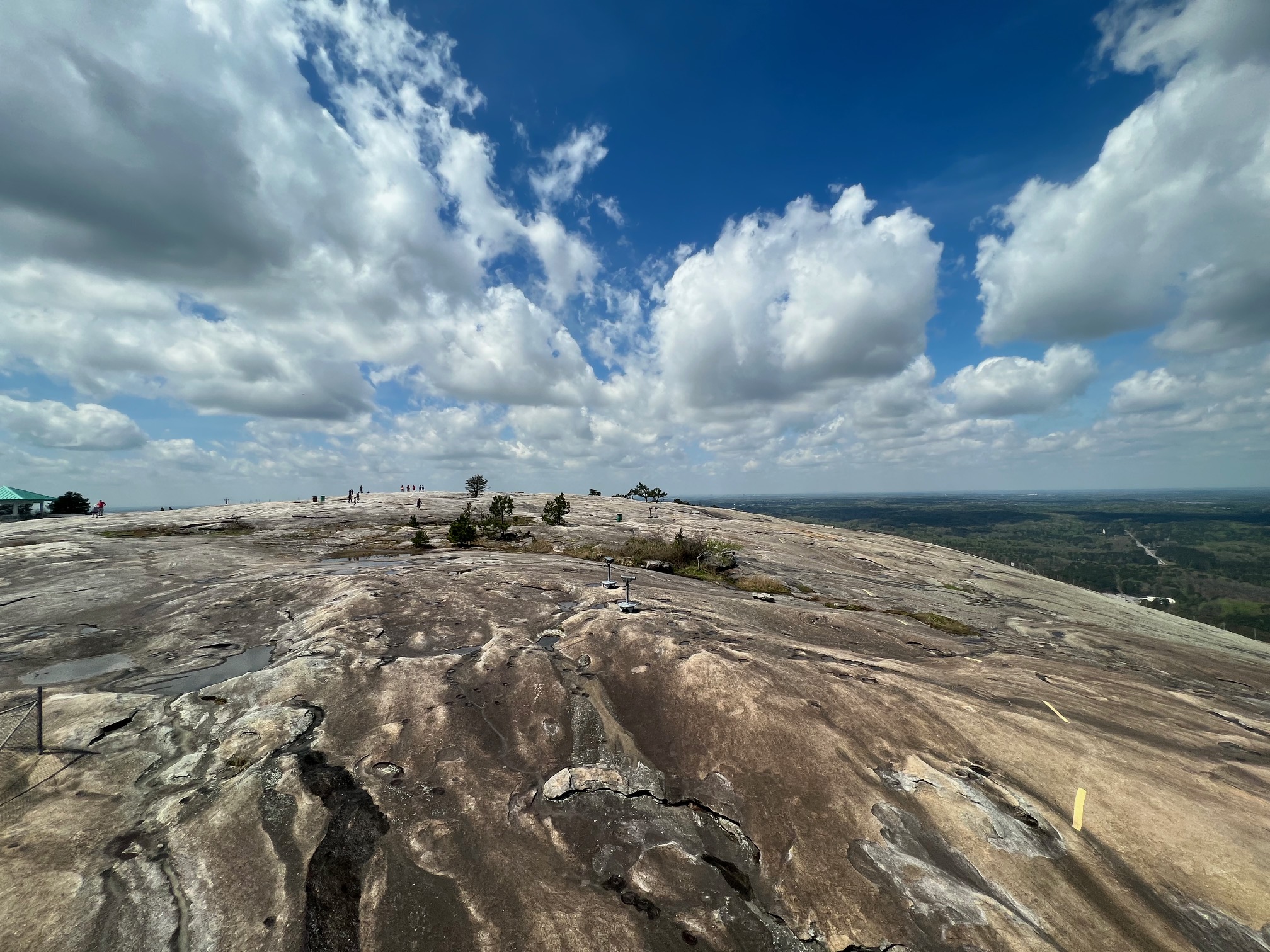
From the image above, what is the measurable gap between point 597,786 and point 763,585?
1228 inches

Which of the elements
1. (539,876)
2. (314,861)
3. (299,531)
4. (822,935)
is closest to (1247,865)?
(822,935)

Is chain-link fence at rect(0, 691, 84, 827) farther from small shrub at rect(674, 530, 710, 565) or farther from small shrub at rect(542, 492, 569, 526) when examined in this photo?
small shrub at rect(542, 492, 569, 526)

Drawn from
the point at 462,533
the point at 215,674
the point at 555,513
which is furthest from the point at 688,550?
the point at 215,674

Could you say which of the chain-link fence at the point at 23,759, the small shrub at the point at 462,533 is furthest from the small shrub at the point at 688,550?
the chain-link fence at the point at 23,759

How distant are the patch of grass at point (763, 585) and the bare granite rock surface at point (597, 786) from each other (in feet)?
45.9

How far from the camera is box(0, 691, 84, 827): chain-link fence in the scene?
1106cm

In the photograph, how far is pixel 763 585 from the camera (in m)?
41.3

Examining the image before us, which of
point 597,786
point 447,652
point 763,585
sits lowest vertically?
point 597,786

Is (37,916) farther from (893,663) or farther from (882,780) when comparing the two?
(893,663)

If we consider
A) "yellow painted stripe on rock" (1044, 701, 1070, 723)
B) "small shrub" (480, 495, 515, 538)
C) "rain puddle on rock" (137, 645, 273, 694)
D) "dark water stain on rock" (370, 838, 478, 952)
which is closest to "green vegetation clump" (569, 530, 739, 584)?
"small shrub" (480, 495, 515, 538)

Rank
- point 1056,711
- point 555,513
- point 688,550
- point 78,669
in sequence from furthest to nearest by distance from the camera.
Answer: point 555,513 < point 688,550 < point 78,669 < point 1056,711

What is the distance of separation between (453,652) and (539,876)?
37.5 ft

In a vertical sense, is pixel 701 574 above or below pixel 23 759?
below

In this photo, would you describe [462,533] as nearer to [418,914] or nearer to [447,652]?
[447,652]
